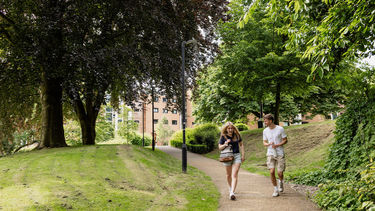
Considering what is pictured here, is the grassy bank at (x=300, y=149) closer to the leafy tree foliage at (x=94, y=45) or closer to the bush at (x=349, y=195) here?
the bush at (x=349, y=195)

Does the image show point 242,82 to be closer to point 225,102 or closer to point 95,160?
point 225,102

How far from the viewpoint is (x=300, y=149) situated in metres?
15.0

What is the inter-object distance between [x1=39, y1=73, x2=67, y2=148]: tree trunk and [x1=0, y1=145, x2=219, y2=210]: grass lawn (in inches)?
116

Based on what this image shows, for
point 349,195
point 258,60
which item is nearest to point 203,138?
point 258,60

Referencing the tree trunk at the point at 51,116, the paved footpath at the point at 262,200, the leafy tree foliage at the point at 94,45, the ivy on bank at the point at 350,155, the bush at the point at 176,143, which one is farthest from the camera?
the bush at the point at 176,143

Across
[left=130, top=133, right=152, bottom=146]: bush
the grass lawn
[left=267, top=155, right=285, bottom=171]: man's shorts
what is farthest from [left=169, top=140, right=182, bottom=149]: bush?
[left=267, top=155, right=285, bottom=171]: man's shorts

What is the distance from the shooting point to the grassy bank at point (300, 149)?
12.5 meters

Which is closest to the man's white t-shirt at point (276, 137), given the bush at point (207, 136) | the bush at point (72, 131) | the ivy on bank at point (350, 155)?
the ivy on bank at point (350, 155)

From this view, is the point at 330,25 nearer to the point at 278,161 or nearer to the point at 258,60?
the point at 278,161

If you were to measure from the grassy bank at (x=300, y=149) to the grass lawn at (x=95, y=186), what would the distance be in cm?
512

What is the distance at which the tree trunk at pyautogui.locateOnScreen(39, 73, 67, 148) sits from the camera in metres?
12.9

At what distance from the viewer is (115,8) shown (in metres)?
11.7

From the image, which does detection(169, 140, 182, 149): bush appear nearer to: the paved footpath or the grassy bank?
the grassy bank

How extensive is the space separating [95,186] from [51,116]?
7.57 meters
